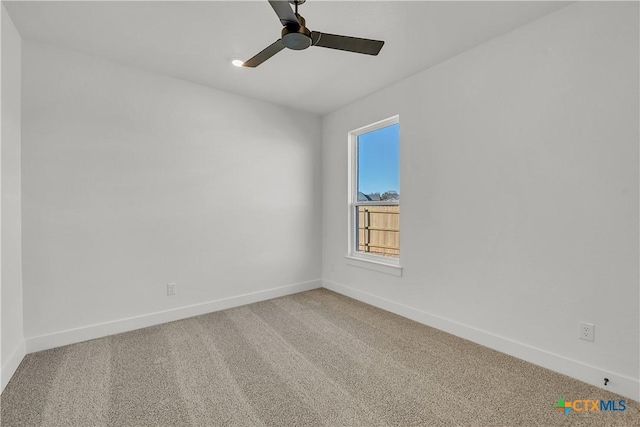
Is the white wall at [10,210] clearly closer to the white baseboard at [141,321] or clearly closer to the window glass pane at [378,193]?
the white baseboard at [141,321]

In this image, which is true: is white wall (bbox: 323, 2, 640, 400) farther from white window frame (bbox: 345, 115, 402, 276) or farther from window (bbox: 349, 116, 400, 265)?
white window frame (bbox: 345, 115, 402, 276)

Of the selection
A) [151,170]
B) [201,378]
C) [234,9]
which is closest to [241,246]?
Result: [151,170]

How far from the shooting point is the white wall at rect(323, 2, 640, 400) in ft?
5.98

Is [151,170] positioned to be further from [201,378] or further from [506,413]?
[506,413]

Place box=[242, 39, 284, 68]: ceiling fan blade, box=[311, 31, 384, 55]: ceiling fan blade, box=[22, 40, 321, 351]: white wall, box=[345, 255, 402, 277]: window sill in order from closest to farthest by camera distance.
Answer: box=[311, 31, 384, 55]: ceiling fan blade, box=[242, 39, 284, 68]: ceiling fan blade, box=[22, 40, 321, 351]: white wall, box=[345, 255, 402, 277]: window sill

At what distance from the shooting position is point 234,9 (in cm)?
200

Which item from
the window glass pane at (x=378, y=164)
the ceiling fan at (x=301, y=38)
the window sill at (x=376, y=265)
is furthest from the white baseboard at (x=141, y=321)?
the ceiling fan at (x=301, y=38)

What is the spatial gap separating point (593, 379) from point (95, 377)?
10.8 ft

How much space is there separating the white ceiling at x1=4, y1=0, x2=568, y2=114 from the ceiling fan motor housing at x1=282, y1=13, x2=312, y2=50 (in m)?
0.52

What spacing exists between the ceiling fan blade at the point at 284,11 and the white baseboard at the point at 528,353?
2.66m

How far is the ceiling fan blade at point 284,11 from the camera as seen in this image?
52.9 inches

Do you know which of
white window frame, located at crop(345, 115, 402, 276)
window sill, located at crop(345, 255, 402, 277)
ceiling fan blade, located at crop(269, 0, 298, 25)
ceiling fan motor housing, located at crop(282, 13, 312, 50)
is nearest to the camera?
ceiling fan blade, located at crop(269, 0, 298, 25)

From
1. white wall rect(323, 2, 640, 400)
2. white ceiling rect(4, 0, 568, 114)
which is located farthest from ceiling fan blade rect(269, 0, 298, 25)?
white wall rect(323, 2, 640, 400)

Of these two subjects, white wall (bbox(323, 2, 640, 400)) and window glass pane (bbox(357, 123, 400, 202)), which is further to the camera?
window glass pane (bbox(357, 123, 400, 202))
